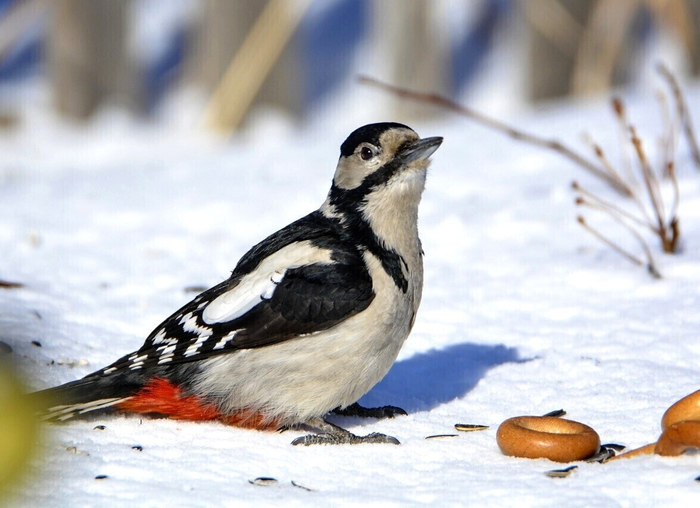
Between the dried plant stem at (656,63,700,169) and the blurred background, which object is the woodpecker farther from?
the blurred background

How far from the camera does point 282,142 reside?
9.68 m

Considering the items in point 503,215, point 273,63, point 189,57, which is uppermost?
point 189,57

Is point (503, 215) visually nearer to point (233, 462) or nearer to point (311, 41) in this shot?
point (233, 462)

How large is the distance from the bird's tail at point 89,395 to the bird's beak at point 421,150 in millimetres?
1240

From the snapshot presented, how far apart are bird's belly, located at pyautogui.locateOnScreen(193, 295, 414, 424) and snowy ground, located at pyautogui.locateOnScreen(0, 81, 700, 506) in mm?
136

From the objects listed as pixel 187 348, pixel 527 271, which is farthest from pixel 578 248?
pixel 187 348

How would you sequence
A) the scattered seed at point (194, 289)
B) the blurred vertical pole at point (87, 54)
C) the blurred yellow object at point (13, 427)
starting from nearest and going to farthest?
the blurred yellow object at point (13, 427) < the scattered seed at point (194, 289) < the blurred vertical pole at point (87, 54)

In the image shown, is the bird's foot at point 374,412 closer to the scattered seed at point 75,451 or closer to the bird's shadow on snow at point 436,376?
the bird's shadow on snow at point 436,376

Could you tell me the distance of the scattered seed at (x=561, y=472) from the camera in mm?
2777

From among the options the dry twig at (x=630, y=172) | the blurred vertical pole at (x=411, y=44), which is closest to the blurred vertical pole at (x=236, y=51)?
the blurred vertical pole at (x=411, y=44)

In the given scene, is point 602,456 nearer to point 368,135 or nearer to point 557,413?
point 557,413

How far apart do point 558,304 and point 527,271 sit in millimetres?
525

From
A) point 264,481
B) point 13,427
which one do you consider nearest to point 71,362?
point 264,481

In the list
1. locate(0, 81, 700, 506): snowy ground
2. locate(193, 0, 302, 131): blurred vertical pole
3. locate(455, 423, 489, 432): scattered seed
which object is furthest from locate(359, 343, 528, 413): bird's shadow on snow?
locate(193, 0, 302, 131): blurred vertical pole
